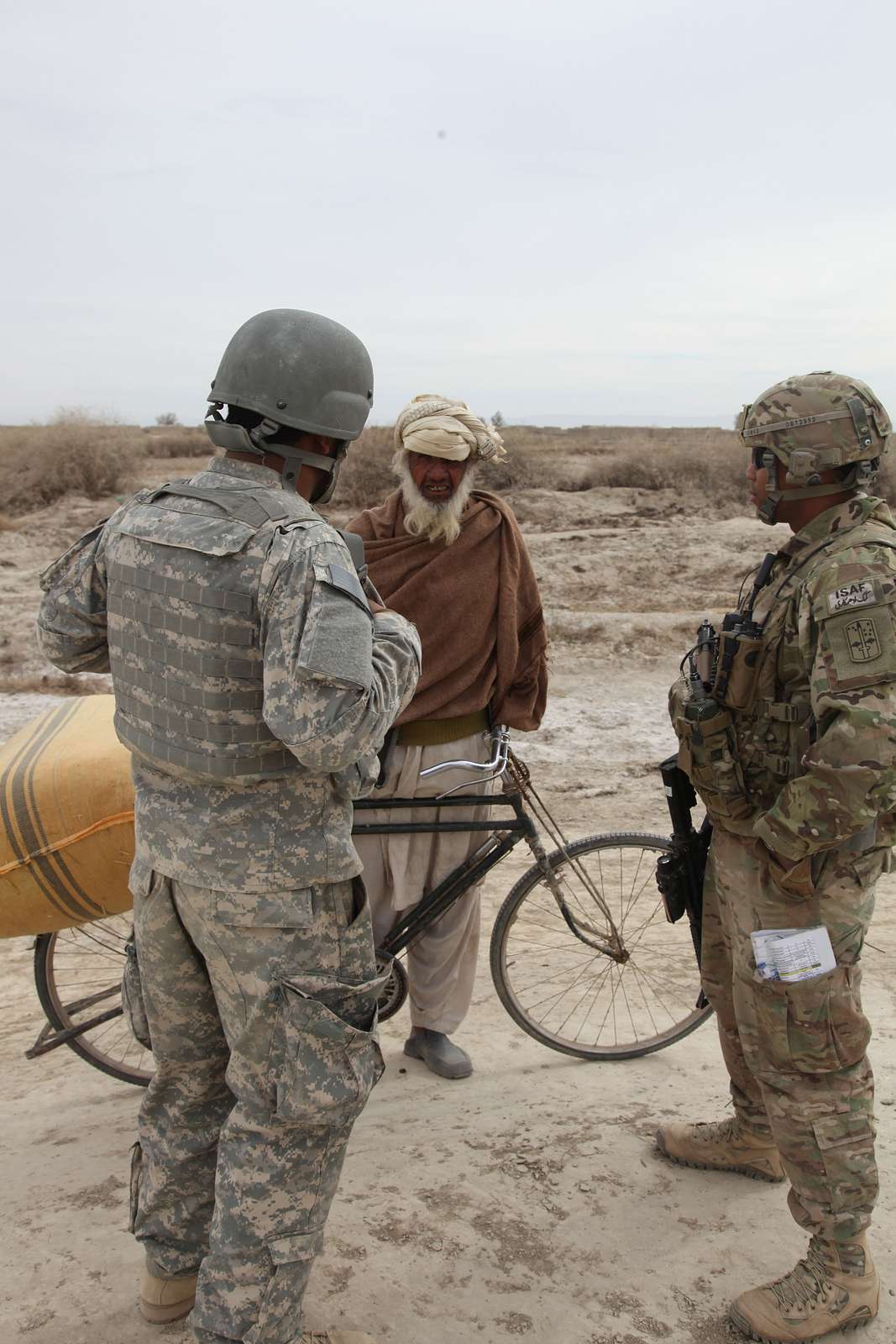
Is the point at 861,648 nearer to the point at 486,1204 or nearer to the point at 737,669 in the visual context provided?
the point at 737,669

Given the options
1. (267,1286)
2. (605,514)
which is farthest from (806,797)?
(605,514)

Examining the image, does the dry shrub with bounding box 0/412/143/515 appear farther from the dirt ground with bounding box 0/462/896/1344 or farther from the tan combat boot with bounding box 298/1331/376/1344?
the tan combat boot with bounding box 298/1331/376/1344

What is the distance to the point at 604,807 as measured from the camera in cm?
598

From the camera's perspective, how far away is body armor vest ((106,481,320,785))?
1.89m

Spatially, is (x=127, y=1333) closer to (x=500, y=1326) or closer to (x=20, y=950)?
(x=500, y=1326)

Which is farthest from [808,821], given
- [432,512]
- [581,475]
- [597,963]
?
[581,475]

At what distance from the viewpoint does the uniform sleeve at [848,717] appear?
6.84 ft

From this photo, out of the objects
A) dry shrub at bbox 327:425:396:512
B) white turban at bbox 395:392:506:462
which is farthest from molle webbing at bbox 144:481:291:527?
dry shrub at bbox 327:425:396:512

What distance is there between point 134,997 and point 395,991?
1.27 metres

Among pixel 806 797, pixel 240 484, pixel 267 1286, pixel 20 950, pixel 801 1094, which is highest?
pixel 240 484

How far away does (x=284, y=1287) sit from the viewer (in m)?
2.06

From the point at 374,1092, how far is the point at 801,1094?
5.02 feet

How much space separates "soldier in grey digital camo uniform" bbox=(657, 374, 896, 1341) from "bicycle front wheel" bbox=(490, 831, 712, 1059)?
81 cm

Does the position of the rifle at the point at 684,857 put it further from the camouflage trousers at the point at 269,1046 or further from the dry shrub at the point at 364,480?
the dry shrub at the point at 364,480
